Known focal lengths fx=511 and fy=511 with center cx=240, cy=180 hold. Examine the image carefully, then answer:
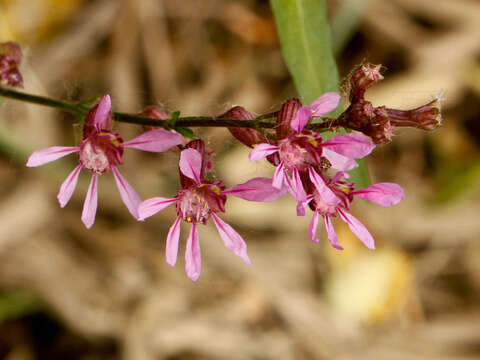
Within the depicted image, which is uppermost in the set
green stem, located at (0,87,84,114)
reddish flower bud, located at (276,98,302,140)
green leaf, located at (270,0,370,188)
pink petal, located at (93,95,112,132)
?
green leaf, located at (270,0,370,188)

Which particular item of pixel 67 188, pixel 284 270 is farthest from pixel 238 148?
pixel 67 188

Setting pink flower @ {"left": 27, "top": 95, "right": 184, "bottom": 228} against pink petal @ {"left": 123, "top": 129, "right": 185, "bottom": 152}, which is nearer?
pink petal @ {"left": 123, "top": 129, "right": 185, "bottom": 152}

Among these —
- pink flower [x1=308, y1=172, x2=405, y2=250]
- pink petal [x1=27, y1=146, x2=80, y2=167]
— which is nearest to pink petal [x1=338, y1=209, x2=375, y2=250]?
pink flower [x1=308, y1=172, x2=405, y2=250]

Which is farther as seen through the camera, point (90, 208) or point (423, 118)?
point (90, 208)

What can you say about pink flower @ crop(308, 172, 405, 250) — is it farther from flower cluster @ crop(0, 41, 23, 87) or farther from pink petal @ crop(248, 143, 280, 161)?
flower cluster @ crop(0, 41, 23, 87)

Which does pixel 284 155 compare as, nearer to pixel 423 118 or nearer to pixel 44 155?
pixel 423 118

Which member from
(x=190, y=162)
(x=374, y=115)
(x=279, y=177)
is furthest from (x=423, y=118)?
(x=190, y=162)

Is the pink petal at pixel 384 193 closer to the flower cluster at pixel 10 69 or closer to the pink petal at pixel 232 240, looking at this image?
the pink petal at pixel 232 240
